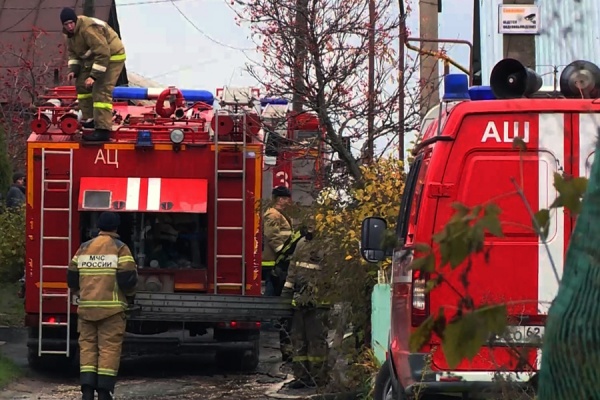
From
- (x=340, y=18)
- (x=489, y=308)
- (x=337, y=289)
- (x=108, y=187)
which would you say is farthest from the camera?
(x=340, y=18)

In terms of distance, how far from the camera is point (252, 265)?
37.1 ft

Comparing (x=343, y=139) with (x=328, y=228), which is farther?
(x=343, y=139)

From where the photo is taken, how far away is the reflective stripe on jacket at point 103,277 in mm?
9625

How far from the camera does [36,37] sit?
25.9 metres

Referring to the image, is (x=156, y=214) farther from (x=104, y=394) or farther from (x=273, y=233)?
(x=273, y=233)

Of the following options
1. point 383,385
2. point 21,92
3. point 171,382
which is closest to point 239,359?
point 171,382

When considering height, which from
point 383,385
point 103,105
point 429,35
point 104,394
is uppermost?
point 429,35

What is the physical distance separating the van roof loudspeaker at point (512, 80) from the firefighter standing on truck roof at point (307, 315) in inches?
145

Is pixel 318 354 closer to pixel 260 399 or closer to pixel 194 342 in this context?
pixel 260 399

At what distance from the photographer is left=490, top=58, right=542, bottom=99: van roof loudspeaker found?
656 cm

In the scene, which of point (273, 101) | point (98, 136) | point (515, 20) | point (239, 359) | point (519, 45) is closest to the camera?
point (515, 20)

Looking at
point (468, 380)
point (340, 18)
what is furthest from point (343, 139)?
point (468, 380)

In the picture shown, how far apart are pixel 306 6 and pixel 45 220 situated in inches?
132

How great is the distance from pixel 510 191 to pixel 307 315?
4751 millimetres
